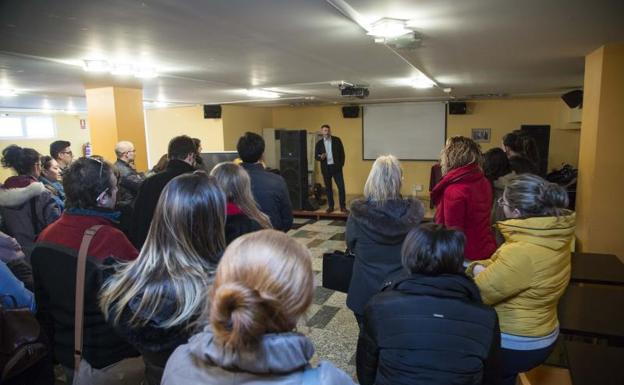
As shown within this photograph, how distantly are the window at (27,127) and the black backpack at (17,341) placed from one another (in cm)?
964

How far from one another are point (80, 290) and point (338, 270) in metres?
1.46

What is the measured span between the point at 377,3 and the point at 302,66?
2.07 metres

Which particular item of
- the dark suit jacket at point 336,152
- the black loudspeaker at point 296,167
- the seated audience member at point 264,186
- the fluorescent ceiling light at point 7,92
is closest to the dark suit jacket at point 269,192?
the seated audience member at point 264,186

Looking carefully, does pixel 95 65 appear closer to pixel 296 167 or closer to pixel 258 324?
pixel 258 324

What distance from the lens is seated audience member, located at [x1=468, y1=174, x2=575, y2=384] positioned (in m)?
1.56

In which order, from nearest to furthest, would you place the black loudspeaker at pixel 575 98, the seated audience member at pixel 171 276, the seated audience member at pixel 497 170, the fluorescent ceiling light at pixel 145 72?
1. the seated audience member at pixel 171 276
2. the seated audience member at pixel 497 170
3. the fluorescent ceiling light at pixel 145 72
4. the black loudspeaker at pixel 575 98

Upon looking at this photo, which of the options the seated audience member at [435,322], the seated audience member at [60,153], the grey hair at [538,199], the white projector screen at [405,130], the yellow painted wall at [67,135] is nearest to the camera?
the seated audience member at [435,322]

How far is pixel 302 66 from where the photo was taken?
4004 millimetres

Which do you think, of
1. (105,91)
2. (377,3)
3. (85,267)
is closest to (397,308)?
(85,267)

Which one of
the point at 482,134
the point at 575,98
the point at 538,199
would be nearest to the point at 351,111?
the point at 482,134

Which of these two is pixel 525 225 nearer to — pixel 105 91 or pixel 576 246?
pixel 576 246

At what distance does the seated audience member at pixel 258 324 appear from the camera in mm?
715

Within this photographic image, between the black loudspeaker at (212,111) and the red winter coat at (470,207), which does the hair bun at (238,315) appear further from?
the black loudspeaker at (212,111)

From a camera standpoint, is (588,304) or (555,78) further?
(555,78)
